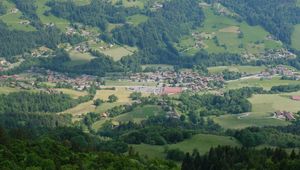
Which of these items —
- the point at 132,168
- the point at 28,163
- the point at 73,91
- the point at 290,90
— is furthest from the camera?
the point at 290,90

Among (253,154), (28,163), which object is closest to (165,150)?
(253,154)

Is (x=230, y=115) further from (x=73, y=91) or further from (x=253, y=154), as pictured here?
(x=253, y=154)

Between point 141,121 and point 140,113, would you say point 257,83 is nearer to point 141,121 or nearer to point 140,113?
point 140,113

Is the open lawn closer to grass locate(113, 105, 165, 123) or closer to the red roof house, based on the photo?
grass locate(113, 105, 165, 123)

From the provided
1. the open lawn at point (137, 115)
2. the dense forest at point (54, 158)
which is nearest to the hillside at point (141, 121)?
the dense forest at point (54, 158)

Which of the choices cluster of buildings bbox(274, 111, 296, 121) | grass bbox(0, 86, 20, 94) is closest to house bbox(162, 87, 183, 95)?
cluster of buildings bbox(274, 111, 296, 121)

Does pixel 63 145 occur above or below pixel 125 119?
above

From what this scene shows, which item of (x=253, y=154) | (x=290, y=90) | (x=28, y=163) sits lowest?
(x=290, y=90)
